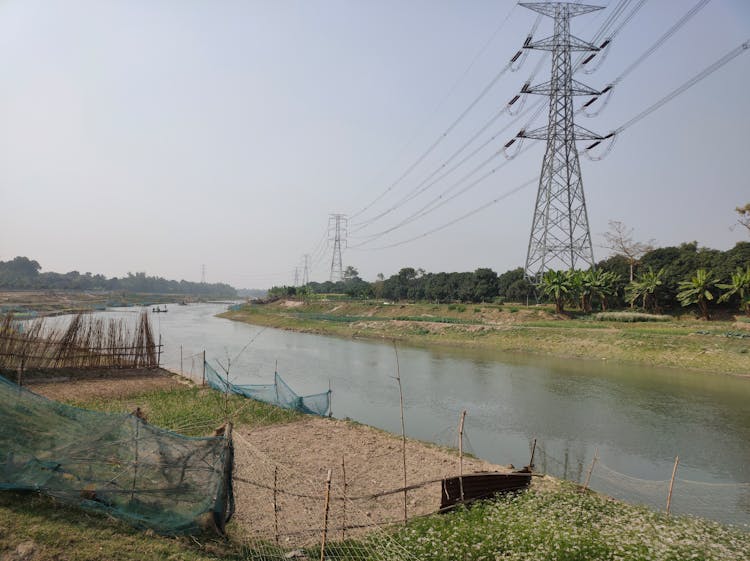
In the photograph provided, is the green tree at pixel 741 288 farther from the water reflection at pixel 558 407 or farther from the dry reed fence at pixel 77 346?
the dry reed fence at pixel 77 346

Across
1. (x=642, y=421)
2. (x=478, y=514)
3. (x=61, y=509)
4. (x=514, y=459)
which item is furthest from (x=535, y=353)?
(x=61, y=509)

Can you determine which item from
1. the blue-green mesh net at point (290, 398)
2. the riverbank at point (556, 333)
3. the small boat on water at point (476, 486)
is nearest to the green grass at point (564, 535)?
the small boat on water at point (476, 486)

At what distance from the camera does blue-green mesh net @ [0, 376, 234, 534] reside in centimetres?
689

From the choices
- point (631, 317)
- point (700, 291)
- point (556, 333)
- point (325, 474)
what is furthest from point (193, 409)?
point (700, 291)

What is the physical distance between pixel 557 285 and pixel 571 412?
97.0 ft

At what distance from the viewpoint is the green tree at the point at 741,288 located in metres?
37.6

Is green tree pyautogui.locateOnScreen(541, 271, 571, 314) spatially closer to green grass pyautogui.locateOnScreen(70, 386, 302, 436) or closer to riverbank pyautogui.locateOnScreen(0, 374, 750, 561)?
green grass pyautogui.locateOnScreen(70, 386, 302, 436)

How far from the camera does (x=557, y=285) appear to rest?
153 ft

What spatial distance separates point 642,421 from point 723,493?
697 centimetres

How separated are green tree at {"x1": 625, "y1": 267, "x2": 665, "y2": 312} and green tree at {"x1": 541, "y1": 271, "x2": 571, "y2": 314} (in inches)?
274

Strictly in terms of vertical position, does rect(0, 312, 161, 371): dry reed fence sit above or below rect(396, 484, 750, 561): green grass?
above

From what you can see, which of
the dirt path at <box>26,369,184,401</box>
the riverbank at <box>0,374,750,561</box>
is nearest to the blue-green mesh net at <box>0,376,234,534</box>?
the riverbank at <box>0,374,750,561</box>

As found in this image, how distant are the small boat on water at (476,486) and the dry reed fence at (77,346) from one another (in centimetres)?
2024

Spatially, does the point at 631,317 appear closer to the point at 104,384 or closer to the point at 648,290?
the point at 648,290
